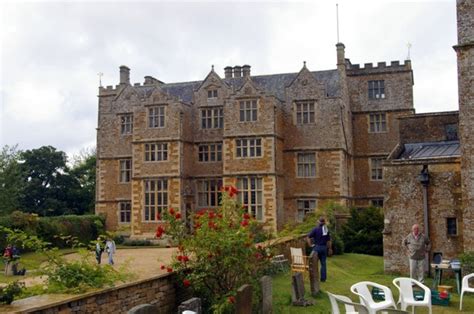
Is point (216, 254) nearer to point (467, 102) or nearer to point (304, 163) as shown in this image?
point (467, 102)

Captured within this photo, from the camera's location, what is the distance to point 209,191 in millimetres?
36062

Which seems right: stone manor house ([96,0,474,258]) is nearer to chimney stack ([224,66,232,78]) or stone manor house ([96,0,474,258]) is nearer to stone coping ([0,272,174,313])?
chimney stack ([224,66,232,78])

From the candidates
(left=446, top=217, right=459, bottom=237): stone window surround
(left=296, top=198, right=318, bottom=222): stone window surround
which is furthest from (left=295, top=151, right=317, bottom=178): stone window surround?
(left=446, top=217, right=459, bottom=237): stone window surround

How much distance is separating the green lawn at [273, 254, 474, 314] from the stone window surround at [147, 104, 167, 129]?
15492 mm

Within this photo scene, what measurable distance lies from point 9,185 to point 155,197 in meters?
15.3

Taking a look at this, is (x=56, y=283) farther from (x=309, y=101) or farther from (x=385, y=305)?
(x=309, y=101)

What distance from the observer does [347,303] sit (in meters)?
9.25

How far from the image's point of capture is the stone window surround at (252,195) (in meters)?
33.0

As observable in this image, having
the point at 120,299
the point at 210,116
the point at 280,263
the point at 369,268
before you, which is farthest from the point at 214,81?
the point at 120,299

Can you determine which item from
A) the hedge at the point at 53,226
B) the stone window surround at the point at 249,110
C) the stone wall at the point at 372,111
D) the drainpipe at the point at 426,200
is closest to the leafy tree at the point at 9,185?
the hedge at the point at 53,226

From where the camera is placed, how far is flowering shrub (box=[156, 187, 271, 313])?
12.6 m

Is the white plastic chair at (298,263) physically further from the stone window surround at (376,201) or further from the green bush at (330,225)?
the stone window surround at (376,201)

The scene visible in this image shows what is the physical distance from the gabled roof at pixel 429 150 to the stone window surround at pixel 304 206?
1003cm

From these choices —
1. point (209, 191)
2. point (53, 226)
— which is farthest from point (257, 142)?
point (53, 226)
